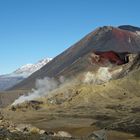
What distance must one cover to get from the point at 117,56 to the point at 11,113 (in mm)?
77963

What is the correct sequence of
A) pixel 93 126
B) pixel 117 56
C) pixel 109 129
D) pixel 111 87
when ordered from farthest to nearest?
pixel 117 56 → pixel 111 87 → pixel 93 126 → pixel 109 129

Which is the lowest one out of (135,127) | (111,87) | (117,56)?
(135,127)

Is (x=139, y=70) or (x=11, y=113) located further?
Answer: (x=139, y=70)

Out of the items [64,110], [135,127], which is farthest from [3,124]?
[64,110]

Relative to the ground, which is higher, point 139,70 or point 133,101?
point 139,70

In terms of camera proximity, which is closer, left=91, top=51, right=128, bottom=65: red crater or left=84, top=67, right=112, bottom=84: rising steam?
left=84, top=67, right=112, bottom=84: rising steam

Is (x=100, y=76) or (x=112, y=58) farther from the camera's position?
(x=112, y=58)

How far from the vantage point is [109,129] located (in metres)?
70.2

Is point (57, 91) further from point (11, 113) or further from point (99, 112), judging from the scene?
point (99, 112)

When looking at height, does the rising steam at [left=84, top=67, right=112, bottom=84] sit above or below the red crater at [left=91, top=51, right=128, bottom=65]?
below

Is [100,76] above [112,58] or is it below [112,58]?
below

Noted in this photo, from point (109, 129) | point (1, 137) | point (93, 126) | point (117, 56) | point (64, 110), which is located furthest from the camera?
point (117, 56)

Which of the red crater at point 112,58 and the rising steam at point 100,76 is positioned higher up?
the red crater at point 112,58

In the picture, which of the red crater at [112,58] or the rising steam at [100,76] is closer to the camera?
the rising steam at [100,76]
